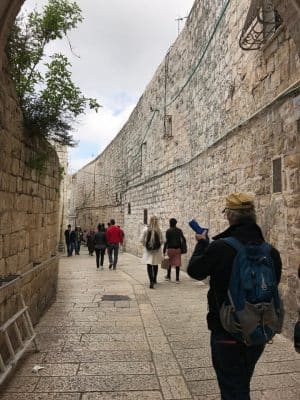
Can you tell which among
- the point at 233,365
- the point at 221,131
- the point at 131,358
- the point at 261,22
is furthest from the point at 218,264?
the point at 221,131

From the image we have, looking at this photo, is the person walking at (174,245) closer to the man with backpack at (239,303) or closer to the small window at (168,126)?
the small window at (168,126)

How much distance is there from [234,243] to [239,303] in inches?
12.1

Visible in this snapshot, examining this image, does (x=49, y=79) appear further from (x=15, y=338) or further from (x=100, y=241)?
(x=100, y=241)

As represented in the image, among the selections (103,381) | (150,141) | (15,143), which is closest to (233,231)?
(103,381)

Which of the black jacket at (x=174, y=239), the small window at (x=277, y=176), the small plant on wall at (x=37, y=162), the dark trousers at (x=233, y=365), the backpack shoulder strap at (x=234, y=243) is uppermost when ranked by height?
the small plant on wall at (x=37, y=162)

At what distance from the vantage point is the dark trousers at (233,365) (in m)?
2.15

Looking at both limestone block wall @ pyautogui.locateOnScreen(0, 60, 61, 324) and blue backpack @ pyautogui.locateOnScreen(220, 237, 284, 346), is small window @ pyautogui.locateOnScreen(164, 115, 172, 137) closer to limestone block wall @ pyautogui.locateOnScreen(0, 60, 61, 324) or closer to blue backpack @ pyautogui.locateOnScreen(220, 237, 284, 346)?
limestone block wall @ pyautogui.locateOnScreen(0, 60, 61, 324)

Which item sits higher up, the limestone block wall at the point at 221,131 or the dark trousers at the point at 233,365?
the limestone block wall at the point at 221,131

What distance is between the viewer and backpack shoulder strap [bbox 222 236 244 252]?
2.20m

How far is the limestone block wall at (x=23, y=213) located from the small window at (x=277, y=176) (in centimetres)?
291

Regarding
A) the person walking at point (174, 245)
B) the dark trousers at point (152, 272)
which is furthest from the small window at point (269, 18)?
the dark trousers at point (152, 272)

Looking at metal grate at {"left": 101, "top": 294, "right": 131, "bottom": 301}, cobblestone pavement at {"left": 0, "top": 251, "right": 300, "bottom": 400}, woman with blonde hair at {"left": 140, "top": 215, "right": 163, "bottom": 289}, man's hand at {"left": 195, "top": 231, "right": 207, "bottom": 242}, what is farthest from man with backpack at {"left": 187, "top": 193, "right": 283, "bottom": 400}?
woman with blonde hair at {"left": 140, "top": 215, "right": 163, "bottom": 289}

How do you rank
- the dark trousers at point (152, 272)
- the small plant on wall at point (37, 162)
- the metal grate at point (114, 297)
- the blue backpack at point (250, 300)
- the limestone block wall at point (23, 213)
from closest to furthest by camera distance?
the blue backpack at point (250, 300), the limestone block wall at point (23, 213), the small plant on wall at point (37, 162), the metal grate at point (114, 297), the dark trousers at point (152, 272)

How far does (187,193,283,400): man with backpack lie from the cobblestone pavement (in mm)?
1124
